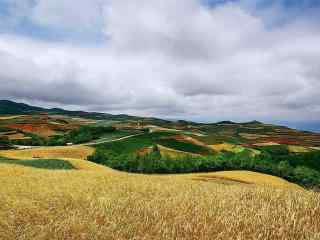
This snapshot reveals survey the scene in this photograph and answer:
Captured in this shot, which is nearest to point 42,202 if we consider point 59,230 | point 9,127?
point 59,230

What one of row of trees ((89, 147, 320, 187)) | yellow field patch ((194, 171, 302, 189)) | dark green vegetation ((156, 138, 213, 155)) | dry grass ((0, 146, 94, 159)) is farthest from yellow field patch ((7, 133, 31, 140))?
yellow field patch ((194, 171, 302, 189))

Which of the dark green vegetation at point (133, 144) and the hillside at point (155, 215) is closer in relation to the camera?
the hillside at point (155, 215)

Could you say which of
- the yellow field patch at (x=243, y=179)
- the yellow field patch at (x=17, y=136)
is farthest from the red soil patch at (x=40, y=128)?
the yellow field patch at (x=243, y=179)

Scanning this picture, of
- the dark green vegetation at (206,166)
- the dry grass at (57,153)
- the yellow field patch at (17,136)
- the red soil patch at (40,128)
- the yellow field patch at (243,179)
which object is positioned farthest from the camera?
the red soil patch at (40,128)

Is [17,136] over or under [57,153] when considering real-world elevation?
under

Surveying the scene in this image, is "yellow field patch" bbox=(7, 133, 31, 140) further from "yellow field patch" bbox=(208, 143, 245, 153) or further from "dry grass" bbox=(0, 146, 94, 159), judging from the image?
"yellow field patch" bbox=(208, 143, 245, 153)

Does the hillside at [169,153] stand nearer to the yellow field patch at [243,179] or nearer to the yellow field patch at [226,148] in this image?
the yellow field patch at [226,148]

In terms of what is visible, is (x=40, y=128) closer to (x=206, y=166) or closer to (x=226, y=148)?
(x=226, y=148)

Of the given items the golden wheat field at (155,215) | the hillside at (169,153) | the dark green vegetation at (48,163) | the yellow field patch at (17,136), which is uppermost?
the golden wheat field at (155,215)

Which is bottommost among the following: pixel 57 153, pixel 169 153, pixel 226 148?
pixel 57 153

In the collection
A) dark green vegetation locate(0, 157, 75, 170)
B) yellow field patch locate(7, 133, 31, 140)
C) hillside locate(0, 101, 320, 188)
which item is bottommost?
A: yellow field patch locate(7, 133, 31, 140)

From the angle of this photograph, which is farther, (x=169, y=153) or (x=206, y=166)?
(x=169, y=153)

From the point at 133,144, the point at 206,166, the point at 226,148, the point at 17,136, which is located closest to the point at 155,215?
the point at 206,166

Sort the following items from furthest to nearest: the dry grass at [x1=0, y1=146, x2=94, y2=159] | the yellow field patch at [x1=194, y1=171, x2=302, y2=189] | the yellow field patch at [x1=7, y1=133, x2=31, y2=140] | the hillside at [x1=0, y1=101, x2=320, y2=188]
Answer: the yellow field patch at [x1=7, y1=133, x2=31, y2=140]
the dry grass at [x1=0, y1=146, x2=94, y2=159]
the hillside at [x1=0, y1=101, x2=320, y2=188]
the yellow field patch at [x1=194, y1=171, x2=302, y2=189]
